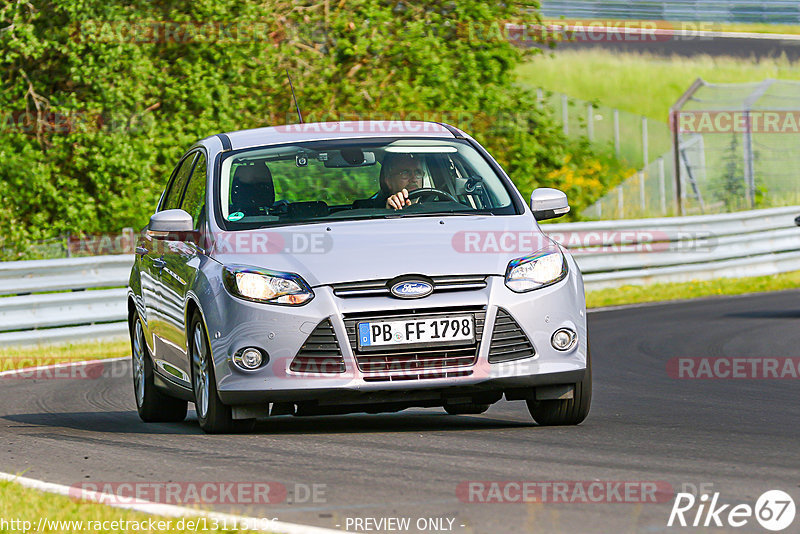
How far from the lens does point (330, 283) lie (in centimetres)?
770

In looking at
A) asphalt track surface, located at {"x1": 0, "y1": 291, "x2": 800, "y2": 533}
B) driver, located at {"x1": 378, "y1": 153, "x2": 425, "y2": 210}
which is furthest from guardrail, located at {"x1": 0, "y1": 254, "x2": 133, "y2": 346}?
driver, located at {"x1": 378, "y1": 153, "x2": 425, "y2": 210}

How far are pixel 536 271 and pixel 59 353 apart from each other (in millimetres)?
9895

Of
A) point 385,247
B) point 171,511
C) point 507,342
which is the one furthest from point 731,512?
point 385,247

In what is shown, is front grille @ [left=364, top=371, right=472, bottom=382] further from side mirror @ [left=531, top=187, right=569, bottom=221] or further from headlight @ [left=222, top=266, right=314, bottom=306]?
side mirror @ [left=531, top=187, right=569, bottom=221]

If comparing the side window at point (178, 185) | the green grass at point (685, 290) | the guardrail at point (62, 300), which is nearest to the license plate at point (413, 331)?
the side window at point (178, 185)

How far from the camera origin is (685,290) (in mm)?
21406

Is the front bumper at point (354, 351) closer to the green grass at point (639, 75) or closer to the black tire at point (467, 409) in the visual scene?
the black tire at point (467, 409)

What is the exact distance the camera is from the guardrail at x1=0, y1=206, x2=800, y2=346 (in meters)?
17.2

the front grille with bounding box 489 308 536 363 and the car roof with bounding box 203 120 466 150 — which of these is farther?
the car roof with bounding box 203 120 466 150

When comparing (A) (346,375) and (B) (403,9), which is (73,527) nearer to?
(A) (346,375)

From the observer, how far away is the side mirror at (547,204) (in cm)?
873

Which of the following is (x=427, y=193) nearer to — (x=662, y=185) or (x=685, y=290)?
(x=685, y=290)

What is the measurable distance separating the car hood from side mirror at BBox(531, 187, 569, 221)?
0.73 feet

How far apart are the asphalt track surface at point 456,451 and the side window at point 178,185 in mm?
1448
